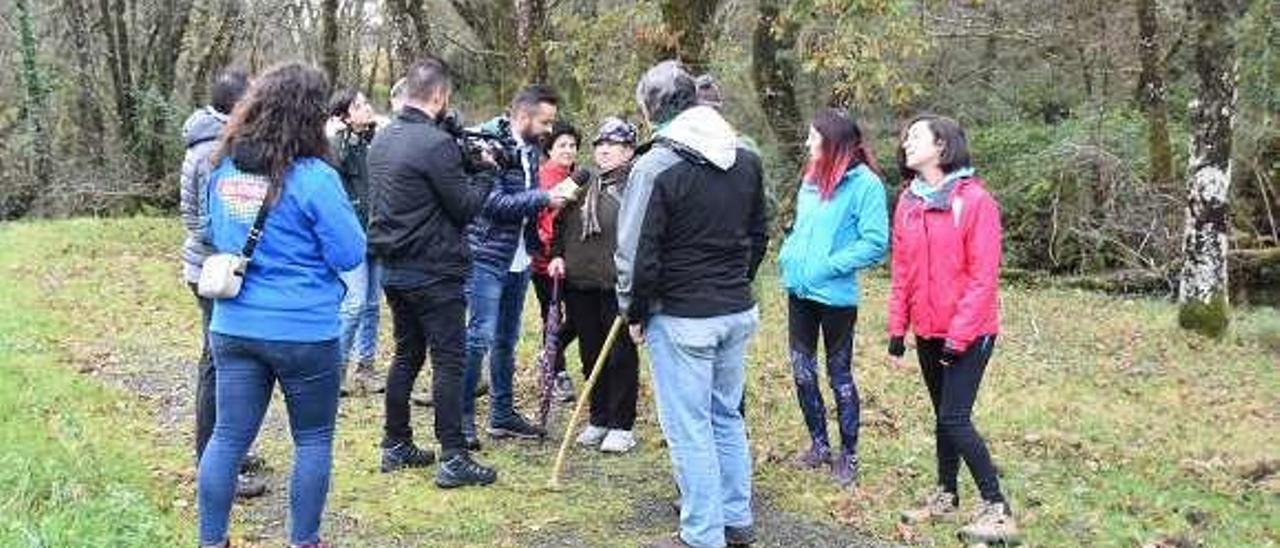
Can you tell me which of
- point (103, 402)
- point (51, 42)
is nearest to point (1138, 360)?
point (103, 402)

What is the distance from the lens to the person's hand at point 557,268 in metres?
7.38

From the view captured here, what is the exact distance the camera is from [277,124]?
185 inches

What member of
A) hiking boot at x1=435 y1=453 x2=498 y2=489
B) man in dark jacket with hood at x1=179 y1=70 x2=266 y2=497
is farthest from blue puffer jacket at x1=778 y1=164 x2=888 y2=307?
man in dark jacket with hood at x1=179 y1=70 x2=266 y2=497

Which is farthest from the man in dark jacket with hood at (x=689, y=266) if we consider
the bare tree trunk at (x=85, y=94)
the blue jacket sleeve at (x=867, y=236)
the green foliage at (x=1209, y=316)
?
the bare tree trunk at (x=85, y=94)

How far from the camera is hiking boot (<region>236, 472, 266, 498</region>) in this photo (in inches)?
245

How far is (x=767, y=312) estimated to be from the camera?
1413 cm

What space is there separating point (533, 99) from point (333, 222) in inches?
95.3

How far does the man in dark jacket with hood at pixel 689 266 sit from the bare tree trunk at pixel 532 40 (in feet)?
26.5

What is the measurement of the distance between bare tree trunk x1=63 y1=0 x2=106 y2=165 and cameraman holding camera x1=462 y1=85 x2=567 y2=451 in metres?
21.3

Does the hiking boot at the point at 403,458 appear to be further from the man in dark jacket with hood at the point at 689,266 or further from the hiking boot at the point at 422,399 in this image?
the man in dark jacket with hood at the point at 689,266

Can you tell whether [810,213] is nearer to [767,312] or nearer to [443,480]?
[443,480]

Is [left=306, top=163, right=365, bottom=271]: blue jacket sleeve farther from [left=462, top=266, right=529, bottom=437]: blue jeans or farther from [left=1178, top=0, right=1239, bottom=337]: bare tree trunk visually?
[left=1178, top=0, right=1239, bottom=337]: bare tree trunk

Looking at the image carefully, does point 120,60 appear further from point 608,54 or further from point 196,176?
point 196,176

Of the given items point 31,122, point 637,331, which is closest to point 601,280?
point 637,331
